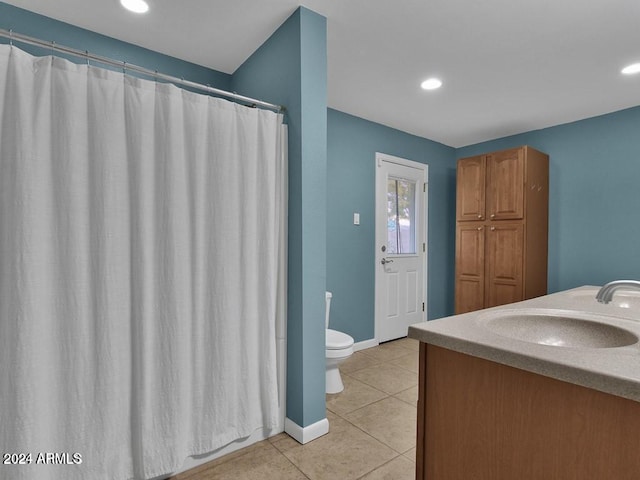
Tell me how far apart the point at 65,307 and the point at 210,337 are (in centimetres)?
62

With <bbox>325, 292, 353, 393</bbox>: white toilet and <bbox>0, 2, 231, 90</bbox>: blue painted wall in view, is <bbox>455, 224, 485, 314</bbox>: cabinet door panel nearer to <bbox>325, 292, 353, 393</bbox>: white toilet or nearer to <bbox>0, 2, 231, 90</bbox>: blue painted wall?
<bbox>325, 292, 353, 393</bbox>: white toilet

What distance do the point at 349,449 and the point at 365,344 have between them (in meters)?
1.70

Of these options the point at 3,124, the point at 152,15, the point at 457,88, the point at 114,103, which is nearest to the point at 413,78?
the point at 457,88

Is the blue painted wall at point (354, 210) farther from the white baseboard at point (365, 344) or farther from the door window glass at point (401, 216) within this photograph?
the door window glass at point (401, 216)

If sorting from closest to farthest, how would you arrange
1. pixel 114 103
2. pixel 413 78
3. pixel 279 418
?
pixel 114 103 < pixel 279 418 < pixel 413 78

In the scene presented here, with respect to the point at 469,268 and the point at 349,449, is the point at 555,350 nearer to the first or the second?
the point at 349,449

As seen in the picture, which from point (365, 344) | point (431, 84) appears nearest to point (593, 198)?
point (431, 84)

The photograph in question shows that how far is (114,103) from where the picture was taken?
4.61 feet

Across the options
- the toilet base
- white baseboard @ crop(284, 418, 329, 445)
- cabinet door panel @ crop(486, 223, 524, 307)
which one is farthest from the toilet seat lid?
cabinet door panel @ crop(486, 223, 524, 307)

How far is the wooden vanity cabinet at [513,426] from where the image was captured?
2.23 feet

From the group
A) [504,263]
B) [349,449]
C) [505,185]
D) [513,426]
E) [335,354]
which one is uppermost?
[505,185]

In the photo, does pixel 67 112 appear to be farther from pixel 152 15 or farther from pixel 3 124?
pixel 152 15

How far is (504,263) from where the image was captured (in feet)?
11.2

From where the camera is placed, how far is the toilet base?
7.86 feet
